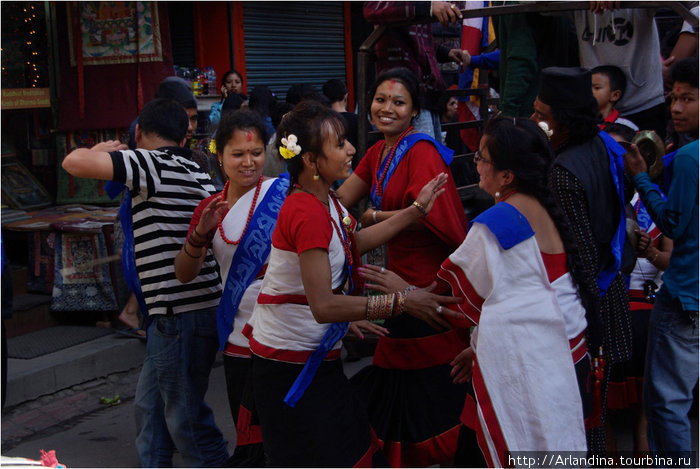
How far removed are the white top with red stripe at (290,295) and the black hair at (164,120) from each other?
1.11 m

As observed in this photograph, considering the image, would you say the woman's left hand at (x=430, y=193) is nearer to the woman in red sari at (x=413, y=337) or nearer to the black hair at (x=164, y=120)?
the woman in red sari at (x=413, y=337)

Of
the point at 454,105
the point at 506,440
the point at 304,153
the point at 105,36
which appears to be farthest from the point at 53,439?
the point at 454,105

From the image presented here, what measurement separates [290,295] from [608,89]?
2.52 m

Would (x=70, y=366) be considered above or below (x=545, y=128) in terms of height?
below

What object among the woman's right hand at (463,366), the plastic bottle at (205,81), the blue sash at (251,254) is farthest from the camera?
the plastic bottle at (205,81)

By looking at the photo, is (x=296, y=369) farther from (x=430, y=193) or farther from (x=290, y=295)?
(x=430, y=193)

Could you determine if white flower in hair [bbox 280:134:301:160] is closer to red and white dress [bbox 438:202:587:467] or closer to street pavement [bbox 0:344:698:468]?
red and white dress [bbox 438:202:587:467]

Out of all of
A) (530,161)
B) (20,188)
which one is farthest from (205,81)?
(530,161)

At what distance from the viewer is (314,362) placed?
2732 mm

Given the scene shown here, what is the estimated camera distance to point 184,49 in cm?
853

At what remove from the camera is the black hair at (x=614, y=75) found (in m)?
4.29

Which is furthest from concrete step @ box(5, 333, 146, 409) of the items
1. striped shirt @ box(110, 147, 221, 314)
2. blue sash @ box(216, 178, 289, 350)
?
blue sash @ box(216, 178, 289, 350)

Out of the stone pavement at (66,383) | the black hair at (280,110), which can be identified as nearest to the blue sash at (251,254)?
the stone pavement at (66,383)

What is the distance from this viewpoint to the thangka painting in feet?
22.9
